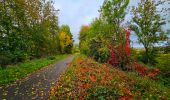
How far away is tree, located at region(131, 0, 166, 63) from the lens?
1417 inches

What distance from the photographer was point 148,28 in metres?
36.1

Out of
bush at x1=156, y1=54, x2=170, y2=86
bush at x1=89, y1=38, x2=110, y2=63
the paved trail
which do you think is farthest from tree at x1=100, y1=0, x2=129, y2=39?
the paved trail

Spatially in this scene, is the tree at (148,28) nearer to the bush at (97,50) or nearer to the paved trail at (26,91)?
the bush at (97,50)

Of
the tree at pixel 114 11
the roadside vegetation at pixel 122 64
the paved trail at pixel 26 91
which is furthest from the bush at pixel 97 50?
the paved trail at pixel 26 91

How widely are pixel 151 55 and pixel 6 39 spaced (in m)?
23.4

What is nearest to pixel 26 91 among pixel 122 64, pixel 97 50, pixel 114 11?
pixel 122 64

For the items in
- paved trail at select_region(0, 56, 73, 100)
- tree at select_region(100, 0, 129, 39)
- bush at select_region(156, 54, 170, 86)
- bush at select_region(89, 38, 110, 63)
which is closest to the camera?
paved trail at select_region(0, 56, 73, 100)

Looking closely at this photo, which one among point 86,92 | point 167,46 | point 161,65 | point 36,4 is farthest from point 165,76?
point 36,4

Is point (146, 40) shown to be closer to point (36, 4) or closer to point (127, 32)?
point (127, 32)

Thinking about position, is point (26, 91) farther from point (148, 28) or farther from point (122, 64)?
point (148, 28)

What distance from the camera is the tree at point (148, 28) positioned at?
118 feet

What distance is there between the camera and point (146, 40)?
119 ft

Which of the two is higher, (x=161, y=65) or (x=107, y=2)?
(x=107, y=2)

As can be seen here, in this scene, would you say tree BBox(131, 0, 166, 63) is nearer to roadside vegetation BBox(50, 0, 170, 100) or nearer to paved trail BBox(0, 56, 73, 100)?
roadside vegetation BBox(50, 0, 170, 100)
